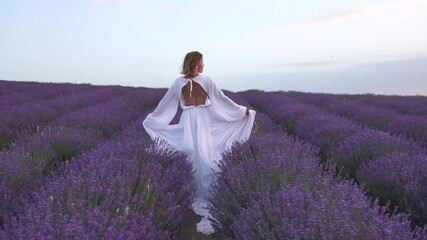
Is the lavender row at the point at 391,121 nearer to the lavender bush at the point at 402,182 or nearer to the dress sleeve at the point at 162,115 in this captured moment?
the lavender bush at the point at 402,182

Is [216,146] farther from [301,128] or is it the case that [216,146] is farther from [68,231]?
[68,231]

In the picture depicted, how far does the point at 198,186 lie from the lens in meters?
4.70

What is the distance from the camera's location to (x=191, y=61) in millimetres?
4754

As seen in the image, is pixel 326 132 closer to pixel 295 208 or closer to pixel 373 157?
pixel 373 157

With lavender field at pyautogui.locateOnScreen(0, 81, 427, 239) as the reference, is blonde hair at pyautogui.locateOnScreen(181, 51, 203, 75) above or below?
above

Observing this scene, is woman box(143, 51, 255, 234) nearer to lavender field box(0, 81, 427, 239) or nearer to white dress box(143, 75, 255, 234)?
white dress box(143, 75, 255, 234)

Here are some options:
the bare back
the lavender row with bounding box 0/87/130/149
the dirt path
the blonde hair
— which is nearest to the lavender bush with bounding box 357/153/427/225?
the dirt path

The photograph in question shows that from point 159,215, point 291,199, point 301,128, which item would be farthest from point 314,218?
point 301,128

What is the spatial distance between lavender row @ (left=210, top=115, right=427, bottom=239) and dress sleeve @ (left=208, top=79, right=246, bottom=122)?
1512mm

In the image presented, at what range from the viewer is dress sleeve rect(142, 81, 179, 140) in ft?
16.8

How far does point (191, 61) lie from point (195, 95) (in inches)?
14.8

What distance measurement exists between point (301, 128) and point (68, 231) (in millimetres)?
5948

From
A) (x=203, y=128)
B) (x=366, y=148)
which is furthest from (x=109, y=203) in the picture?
(x=366, y=148)

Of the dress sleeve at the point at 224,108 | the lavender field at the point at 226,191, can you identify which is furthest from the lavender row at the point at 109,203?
the dress sleeve at the point at 224,108
